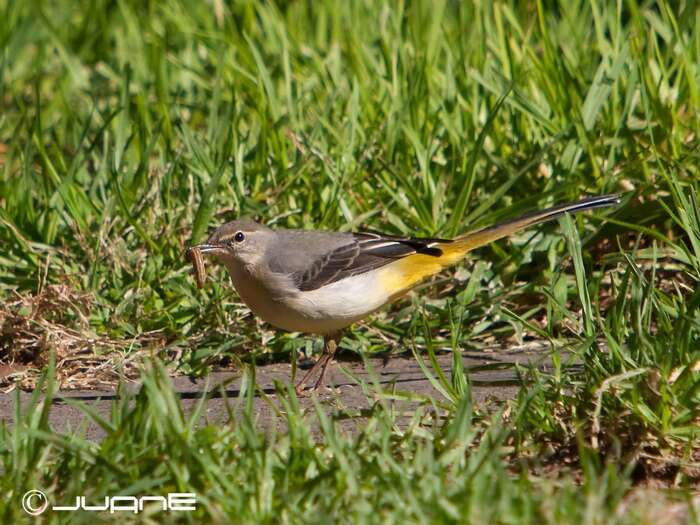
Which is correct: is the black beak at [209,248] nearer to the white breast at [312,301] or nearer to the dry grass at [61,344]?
the white breast at [312,301]

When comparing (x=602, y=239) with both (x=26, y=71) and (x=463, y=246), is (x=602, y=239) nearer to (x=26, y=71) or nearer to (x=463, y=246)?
(x=463, y=246)

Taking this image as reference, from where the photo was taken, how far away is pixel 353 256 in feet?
19.2

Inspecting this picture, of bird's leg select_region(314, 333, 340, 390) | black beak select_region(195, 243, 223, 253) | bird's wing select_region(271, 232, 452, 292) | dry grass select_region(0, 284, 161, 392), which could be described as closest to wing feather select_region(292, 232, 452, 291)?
bird's wing select_region(271, 232, 452, 292)

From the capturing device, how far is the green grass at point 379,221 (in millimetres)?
3820

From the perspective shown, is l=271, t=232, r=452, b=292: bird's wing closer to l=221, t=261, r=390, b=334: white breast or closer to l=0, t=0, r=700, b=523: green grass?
l=221, t=261, r=390, b=334: white breast

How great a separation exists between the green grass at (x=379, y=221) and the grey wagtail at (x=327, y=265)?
0.24 metres

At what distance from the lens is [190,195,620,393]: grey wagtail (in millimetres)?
5562

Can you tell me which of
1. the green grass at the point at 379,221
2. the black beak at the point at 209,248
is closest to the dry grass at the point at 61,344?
the green grass at the point at 379,221

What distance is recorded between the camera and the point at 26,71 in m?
8.77

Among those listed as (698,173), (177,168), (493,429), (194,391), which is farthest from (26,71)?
(493,429)

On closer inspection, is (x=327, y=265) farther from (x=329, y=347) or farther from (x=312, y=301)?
(x=329, y=347)

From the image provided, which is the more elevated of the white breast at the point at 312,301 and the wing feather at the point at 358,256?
the wing feather at the point at 358,256

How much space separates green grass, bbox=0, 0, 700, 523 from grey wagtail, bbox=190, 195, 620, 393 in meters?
0.24

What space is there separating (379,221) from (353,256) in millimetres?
729
